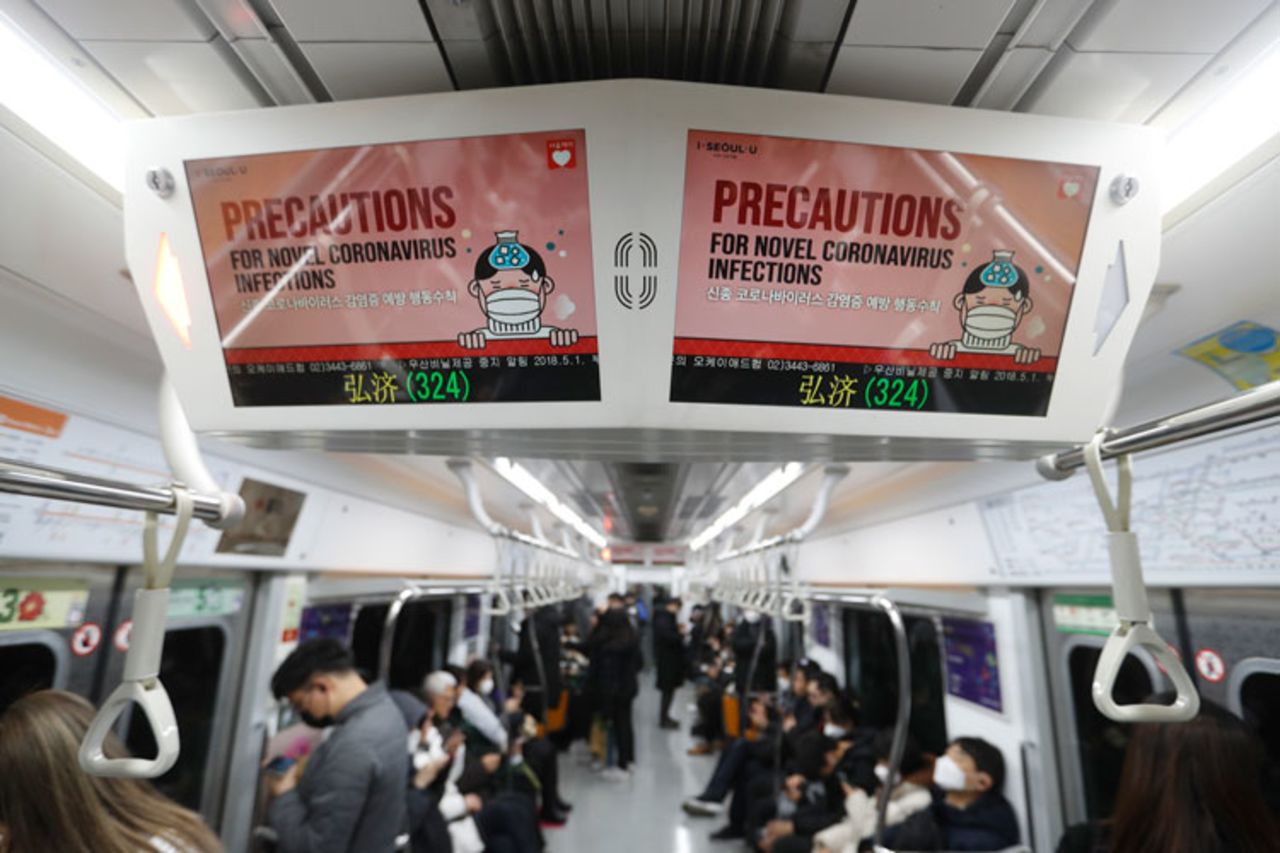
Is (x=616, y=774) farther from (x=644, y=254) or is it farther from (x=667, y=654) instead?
(x=644, y=254)

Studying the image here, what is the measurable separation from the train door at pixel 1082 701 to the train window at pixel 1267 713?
0.70m

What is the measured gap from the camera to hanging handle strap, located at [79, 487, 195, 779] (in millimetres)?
991

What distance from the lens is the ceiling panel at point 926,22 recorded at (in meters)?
0.88

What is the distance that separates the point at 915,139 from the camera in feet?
3.41

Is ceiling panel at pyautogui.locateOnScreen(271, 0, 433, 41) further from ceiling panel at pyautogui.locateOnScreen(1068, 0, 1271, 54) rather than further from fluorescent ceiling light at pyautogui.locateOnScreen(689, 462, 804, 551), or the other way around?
fluorescent ceiling light at pyautogui.locateOnScreen(689, 462, 804, 551)

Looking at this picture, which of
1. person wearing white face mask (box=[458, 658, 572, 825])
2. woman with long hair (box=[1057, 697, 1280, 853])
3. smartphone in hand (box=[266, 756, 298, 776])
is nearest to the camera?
woman with long hair (box=[1057, 697, 1280, 853])

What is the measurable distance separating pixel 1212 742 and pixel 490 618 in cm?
767

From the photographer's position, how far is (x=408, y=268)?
1141mm

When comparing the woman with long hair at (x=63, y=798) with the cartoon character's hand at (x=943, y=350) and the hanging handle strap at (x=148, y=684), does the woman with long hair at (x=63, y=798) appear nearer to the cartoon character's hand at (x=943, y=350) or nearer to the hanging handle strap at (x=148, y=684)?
the hanging handle strap at (x=148, y=684)

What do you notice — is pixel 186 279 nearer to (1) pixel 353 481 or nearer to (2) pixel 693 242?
(2) pixel 693 242

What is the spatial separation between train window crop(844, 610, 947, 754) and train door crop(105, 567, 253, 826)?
4808mm

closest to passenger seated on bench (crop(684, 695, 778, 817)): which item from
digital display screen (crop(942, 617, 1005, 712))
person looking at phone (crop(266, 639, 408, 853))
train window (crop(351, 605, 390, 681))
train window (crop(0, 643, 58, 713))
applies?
digital display screen (crop(942, 617, 1005, 712))

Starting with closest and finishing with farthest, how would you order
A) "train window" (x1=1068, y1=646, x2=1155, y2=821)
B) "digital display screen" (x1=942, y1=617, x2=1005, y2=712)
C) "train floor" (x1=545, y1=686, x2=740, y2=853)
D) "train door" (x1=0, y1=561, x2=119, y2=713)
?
"train door" (x1=0, y1=561, x2=119, y2=713) → "train window" (x1=1068, y1=646, x2=1155, y2=821) → "digital display screen" (x1=942, y1=617, x2=1005, y2=712) → "train floor" (x1=545, y1=686, x2=740, y2=853)

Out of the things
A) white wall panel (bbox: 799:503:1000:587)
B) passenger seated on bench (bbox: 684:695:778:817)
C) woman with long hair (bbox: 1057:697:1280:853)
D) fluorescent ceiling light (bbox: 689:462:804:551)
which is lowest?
passenger seated on bench (bbox: 684:695:778:817)
